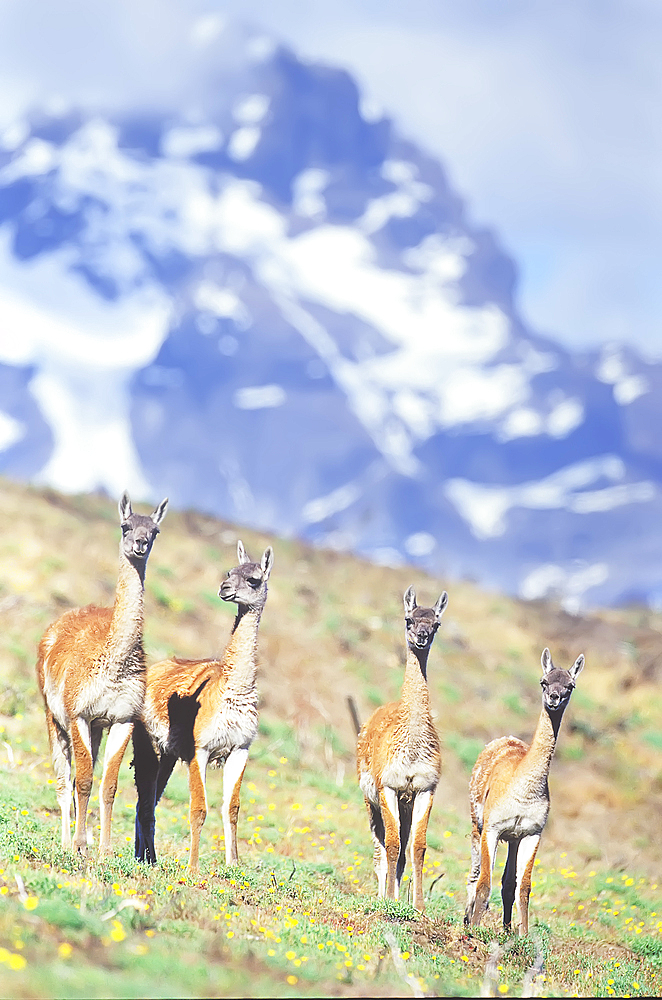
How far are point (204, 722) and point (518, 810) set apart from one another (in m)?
3.52

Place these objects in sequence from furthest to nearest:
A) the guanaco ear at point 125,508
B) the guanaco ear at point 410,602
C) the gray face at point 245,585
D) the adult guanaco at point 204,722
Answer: the guanaco ear at point 410,602 → the gray face at point 245,585 → the guanaco ear at point 125,508 → the adult guanaco at point 204,722

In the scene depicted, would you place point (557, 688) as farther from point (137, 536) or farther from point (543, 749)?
point (137, 536)

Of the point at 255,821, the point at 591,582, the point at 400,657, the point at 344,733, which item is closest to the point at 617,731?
the point at 400,657

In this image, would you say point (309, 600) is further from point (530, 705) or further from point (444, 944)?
point (444, 944)

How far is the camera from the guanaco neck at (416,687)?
11.5 m

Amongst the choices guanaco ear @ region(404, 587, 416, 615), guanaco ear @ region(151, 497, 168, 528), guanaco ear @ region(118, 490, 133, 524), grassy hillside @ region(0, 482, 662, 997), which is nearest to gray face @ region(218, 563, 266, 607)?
Result: guanaco ear @ region(151, 497, 168, 528)

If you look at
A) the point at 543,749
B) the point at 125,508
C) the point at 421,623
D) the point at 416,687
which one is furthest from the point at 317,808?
the point at 125,508

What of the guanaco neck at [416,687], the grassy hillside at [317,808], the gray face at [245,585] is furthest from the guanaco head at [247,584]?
the grassy hillside at [317,808]

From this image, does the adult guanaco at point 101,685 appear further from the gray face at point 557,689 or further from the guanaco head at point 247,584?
the gray face at point 557,689

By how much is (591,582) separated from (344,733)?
168 meters

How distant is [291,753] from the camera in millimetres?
19625

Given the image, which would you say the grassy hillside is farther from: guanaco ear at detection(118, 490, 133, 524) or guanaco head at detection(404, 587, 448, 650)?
guanaco ear at detection(118, 490, 133, 524)

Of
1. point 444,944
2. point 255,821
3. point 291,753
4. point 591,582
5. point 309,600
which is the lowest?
point 444,944

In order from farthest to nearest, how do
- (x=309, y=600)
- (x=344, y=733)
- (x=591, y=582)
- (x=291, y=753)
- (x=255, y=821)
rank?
1. (x=591, y=582)
2. (x=309, y=600)
3. (x=344, y=733)
4. (x=291, y=753)
5. (x=255, y=821)
